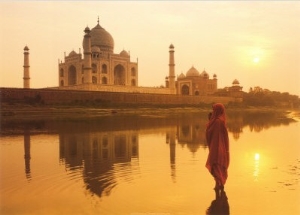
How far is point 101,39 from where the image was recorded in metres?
40.3

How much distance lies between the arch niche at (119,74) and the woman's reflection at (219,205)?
3844cm

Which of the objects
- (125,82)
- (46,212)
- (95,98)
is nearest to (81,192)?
(46,212)

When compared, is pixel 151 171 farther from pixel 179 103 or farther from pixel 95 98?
pixel 179 103

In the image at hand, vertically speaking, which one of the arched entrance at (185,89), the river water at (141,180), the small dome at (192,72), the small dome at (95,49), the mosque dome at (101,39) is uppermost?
the mosque dome at (101,39)

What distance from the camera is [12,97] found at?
24.1m

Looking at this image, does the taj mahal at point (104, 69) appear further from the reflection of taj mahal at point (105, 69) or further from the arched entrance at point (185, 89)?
the arched entrance at point (185, 89)

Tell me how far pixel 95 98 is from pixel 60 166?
24106mm

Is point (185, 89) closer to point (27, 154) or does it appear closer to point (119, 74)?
point (119, 74)

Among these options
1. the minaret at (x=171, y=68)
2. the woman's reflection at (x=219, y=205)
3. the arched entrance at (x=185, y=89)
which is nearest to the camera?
the woman's reflection at (x=219, y=205)

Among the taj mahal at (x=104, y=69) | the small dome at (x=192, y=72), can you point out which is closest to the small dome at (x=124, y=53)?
the taj mahal at (x=104, y=69)

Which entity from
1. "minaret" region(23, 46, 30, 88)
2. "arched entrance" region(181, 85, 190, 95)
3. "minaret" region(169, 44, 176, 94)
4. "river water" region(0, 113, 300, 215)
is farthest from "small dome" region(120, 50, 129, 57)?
"river water" region(0, 113, 300, 215)

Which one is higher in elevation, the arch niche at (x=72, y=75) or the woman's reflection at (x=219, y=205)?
the arch niche at (x=72, y=75)

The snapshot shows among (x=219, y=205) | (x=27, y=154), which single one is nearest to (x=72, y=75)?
(x=27, y=154)

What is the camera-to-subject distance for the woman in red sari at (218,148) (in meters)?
4.35
